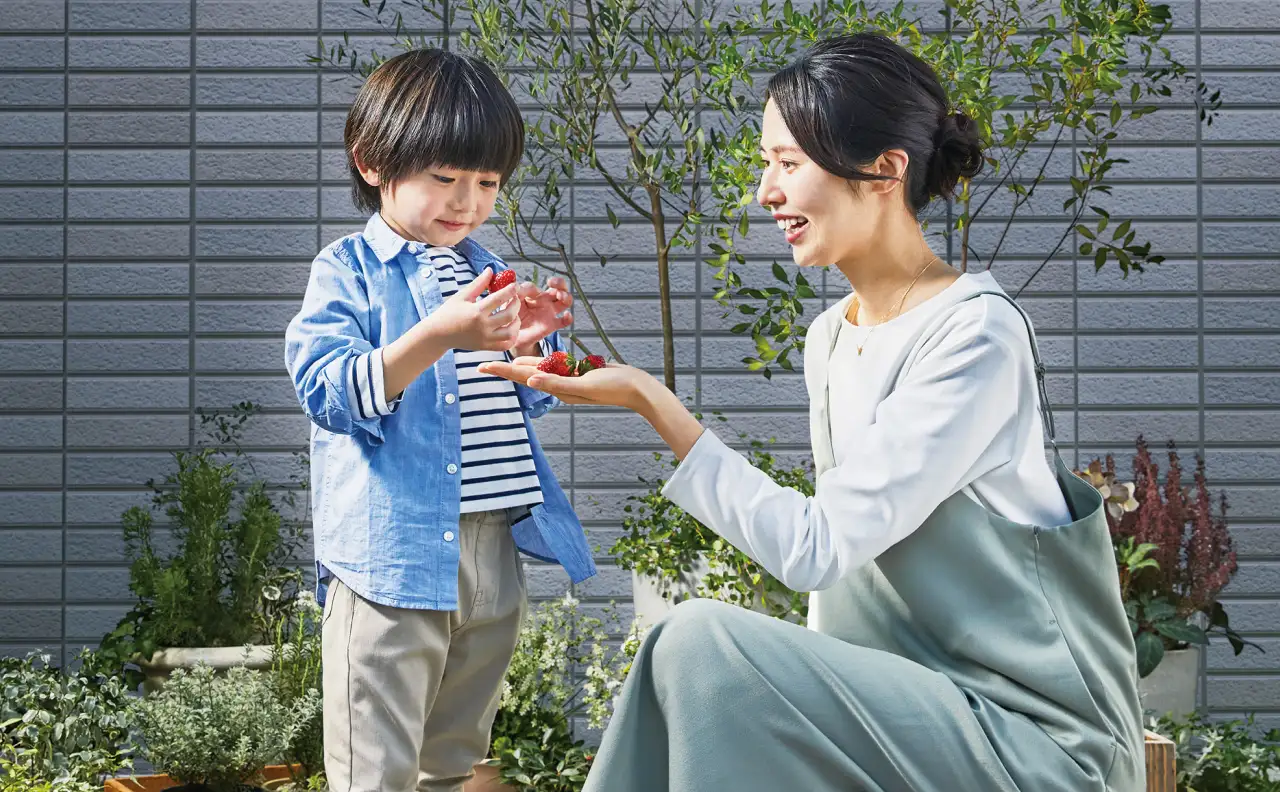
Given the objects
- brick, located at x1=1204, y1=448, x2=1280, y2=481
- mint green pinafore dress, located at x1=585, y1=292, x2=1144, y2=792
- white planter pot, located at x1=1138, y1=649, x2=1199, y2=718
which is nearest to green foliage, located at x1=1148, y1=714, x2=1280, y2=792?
white planter pot, located at x1=1138, y1=649, x2=1199, y2=718

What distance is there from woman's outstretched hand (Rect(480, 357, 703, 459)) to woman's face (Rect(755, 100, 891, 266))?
0.29m

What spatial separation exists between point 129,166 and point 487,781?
237cm

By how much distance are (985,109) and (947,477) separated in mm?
1642

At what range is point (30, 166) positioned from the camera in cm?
395

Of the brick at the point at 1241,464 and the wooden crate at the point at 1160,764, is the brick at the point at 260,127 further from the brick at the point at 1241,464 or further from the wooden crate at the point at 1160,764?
the brick at the point at 1241,464

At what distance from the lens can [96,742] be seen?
3.04 m

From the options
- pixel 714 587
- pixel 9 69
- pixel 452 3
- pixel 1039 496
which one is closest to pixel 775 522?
pixel 1039 496

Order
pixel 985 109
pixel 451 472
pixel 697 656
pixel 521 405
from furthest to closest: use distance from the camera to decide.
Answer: pixel 985 109
pixel 521 405
pixel 451 472
pixel 697 656

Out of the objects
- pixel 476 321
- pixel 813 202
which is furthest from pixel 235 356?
pixel 813 202

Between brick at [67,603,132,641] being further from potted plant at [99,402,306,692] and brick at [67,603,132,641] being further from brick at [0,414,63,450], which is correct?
brick at [0,414,63,450]

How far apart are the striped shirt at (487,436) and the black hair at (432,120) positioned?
0.69ft

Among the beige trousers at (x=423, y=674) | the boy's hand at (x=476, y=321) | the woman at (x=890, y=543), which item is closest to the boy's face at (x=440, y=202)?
the boy's hand at (x=476, y=321)

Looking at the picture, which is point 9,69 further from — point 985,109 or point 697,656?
point 697,656

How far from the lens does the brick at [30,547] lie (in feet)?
12.9
